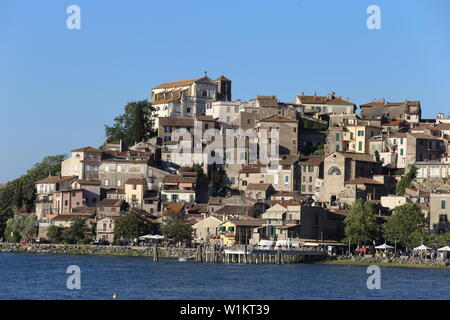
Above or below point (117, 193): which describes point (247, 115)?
above

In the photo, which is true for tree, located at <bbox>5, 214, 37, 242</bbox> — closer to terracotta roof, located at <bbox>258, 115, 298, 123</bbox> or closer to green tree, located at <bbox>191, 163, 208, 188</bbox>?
green tree, located at <bbox>191, 163, 208, 188</bbox>

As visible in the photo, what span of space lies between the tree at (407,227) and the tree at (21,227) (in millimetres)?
38538

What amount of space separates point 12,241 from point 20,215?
3.29 meters

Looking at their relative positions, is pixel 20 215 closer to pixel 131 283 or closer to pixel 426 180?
pixel 426 180

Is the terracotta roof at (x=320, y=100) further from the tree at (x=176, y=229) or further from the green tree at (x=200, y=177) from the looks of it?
the tree at (x=176, y=229)

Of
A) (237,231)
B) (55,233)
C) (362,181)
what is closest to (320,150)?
(362,181)

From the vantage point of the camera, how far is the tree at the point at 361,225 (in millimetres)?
92125

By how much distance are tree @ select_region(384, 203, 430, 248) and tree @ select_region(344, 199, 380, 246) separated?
1.33 meters

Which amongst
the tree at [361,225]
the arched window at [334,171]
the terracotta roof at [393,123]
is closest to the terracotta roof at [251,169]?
the arched window at [334,171]

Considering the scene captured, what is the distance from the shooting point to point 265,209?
105m

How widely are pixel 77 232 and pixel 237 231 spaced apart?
16864 millimetres

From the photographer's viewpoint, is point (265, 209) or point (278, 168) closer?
point (265, 209)
